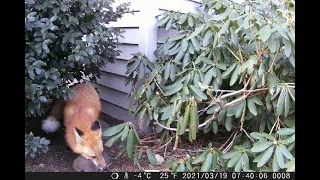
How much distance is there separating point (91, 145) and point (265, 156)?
2.95 ft

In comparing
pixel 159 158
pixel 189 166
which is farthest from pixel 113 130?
pixel 189 166

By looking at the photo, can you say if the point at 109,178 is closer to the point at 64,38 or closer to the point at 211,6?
the point at 64,38

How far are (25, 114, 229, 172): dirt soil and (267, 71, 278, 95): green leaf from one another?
1.59ft

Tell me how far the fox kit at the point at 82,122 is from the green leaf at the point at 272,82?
0.94 metres

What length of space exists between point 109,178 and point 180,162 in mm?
384

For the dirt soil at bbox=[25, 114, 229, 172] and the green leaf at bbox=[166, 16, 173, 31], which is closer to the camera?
the dirt soil at bbox=[25, 114, 229, 172]

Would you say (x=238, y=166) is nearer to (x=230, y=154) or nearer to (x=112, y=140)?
(x=230, y=154)

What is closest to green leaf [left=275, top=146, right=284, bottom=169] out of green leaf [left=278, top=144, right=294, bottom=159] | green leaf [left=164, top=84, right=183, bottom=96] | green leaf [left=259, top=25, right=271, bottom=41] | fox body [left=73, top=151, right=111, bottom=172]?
green leaf [left=278, top=144, right=294, bottom=159]

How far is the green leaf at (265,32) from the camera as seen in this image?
1.41 m

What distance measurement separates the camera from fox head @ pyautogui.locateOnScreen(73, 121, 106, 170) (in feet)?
5.31

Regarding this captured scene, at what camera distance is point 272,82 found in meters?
1.51

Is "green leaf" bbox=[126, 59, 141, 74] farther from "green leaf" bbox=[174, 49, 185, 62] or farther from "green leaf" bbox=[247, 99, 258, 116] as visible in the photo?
"green leaf" bbox=[247, 99, 258, 116]

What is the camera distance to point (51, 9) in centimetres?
164

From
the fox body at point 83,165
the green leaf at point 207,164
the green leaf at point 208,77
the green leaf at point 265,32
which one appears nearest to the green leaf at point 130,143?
the fox body at point 83,165
